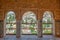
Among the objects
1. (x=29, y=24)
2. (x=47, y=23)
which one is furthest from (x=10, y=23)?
(x=47, y=23)

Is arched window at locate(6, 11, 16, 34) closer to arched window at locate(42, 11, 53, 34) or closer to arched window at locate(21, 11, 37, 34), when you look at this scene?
Result: arched window at locate(21, 11, 37, 34)

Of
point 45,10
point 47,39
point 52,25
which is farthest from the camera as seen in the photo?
point 52,25

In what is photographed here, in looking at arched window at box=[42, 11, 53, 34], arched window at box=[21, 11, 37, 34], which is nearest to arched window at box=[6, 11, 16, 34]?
arched window at box=[21, 11, 37, 34]

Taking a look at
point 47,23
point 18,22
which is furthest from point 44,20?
point 18,22

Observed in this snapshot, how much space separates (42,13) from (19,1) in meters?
1.94

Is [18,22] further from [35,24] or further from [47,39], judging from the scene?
[47,39]

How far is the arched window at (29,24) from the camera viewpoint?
509 inches

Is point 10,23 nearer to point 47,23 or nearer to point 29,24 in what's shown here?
point 29,24

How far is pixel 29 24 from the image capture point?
13.0 m

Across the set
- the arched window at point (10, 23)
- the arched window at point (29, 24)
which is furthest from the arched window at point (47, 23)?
the arched window at point (10, 23)

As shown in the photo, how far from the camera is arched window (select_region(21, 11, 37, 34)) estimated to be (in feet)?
42.4

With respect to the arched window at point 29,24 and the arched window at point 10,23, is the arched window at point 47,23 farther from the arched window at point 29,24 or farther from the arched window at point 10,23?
the arched window at point 10,23

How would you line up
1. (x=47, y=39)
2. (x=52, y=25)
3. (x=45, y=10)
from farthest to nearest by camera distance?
(x=52, y=25), (x=45, y=10), (x=47, y=39)

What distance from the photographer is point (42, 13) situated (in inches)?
468
